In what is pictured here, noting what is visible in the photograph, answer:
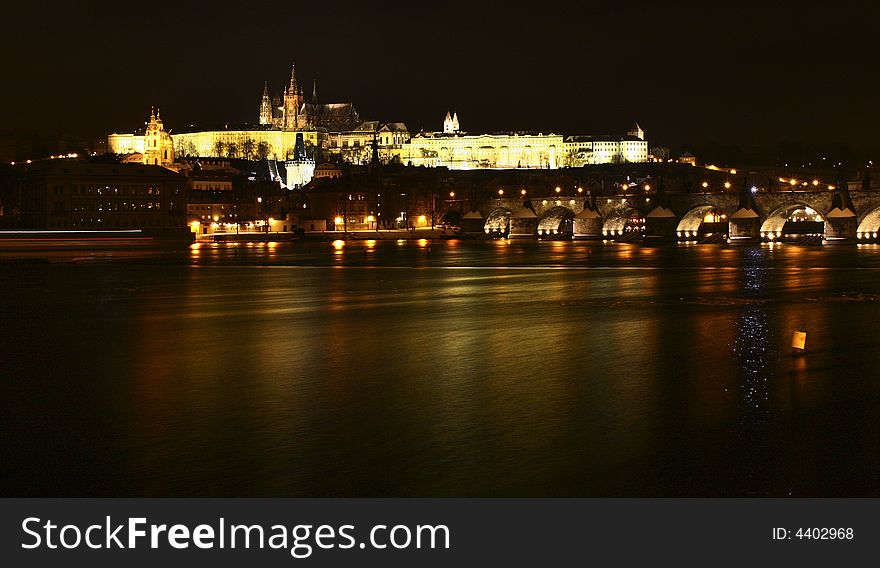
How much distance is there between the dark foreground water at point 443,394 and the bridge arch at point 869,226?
40360 millimetres

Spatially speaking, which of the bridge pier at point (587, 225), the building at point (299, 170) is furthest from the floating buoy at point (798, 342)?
the building at point (299, 170)

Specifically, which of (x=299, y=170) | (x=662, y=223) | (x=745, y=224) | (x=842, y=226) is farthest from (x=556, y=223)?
(x=299, y=170)

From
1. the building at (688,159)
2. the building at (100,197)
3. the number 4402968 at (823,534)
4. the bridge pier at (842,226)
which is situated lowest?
the number 4402968 at (823,534)

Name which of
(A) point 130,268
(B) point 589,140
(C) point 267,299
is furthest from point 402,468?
(B) point 589,140

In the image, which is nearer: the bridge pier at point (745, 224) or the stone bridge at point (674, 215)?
the stone bridge at point (674, 215)

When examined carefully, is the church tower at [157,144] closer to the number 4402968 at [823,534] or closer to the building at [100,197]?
the building at [100,197]

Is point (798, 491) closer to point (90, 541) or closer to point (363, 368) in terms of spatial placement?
point (90, 541)

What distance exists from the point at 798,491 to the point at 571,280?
2289 centimetres

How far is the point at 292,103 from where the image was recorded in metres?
175

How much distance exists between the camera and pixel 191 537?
739cm

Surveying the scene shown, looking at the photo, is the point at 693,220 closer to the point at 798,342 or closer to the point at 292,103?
the point at 798,342

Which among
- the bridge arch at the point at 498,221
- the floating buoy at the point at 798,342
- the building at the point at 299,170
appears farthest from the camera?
the building at the point at 299,170

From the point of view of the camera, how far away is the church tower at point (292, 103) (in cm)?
17256

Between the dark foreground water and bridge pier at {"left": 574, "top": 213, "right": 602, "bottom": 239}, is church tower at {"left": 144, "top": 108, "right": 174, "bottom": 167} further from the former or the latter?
the dark foreground water
